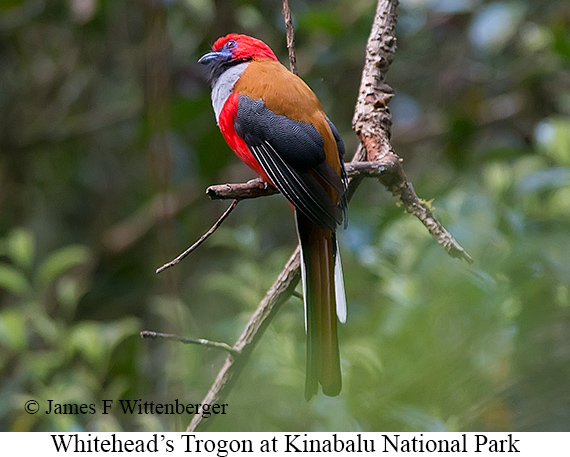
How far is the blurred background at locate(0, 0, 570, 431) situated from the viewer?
65cm

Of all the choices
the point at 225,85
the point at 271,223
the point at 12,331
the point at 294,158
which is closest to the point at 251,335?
the point at 294,158

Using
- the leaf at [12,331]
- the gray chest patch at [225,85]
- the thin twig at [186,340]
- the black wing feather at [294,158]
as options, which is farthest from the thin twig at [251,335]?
the leaf at [12,331]

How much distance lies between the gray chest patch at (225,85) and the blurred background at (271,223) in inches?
16.6

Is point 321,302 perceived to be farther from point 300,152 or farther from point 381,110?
point 381,110

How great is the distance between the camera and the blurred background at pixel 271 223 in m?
0.65

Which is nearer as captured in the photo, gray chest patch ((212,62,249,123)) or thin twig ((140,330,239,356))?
thin twig ((140,330,239,356))

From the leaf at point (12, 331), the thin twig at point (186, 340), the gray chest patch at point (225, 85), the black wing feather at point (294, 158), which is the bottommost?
the thin twig at point (186, 340)

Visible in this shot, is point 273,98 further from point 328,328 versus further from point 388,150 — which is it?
point 328,328

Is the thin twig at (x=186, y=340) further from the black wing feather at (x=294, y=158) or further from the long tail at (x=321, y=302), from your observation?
the black wing feather at (x=294, y=158)

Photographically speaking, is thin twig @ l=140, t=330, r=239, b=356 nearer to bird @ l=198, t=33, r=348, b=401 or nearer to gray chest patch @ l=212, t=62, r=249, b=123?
bird @ l=198, t=33, r=348, b=401

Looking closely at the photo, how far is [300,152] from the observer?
114 cm

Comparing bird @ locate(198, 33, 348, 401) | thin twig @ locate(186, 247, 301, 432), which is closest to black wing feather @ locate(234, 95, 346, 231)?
bird @ locate(198, 33, 348, 401)

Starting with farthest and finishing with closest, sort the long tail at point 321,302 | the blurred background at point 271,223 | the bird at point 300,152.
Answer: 1. the bird at point 300,152
2. the long tail at point 321,302
3. the blurred background at point 271,223
